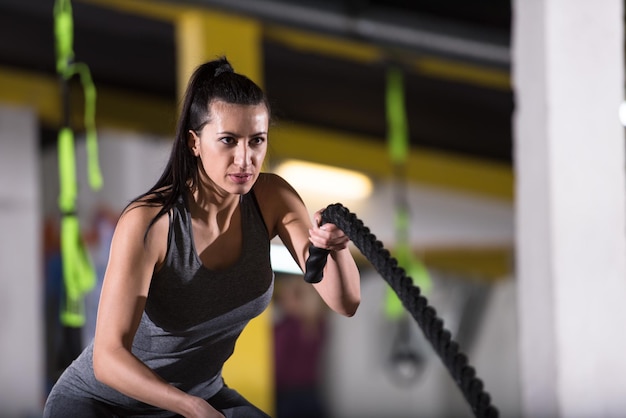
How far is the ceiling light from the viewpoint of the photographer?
5.67 metres

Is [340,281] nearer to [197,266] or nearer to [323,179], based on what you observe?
[197,266]

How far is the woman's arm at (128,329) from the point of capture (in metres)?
0.83

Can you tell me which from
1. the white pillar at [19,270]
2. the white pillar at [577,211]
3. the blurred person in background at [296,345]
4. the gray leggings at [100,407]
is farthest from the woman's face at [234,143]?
the blurred person in background at [296,345]

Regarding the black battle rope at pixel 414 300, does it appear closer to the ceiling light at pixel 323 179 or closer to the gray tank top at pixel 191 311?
the gray tank top at pixel 191 311

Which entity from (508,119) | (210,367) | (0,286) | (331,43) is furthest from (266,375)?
(210,367)

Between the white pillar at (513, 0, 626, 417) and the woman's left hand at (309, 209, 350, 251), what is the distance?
1.61 m

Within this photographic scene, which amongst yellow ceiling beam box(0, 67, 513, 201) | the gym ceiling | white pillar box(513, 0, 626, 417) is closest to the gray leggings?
white pillar box(513, 0, 626, 417)

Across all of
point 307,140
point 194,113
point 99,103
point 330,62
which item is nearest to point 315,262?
point 194,113

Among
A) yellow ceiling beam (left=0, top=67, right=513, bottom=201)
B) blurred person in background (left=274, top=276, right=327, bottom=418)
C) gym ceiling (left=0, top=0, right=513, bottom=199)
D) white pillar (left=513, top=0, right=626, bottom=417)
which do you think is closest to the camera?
white pillar (left=513, top=0, right=626, bottom=417)

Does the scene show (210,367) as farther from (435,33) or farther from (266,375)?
(435,33)

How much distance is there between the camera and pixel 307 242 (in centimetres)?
95

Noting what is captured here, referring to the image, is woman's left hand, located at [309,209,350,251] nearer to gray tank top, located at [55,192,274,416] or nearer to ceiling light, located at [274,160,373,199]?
gray tank top, located at [55,192,274,416]

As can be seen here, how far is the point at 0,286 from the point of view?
4598 millimetres

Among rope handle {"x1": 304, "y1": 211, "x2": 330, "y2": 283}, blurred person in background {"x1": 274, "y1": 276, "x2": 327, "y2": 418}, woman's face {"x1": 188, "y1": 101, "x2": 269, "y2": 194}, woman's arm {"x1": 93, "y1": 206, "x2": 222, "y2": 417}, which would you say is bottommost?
woman's arm {"x1": 93, "y1": 206, "x2": 222, "y2": 417}
